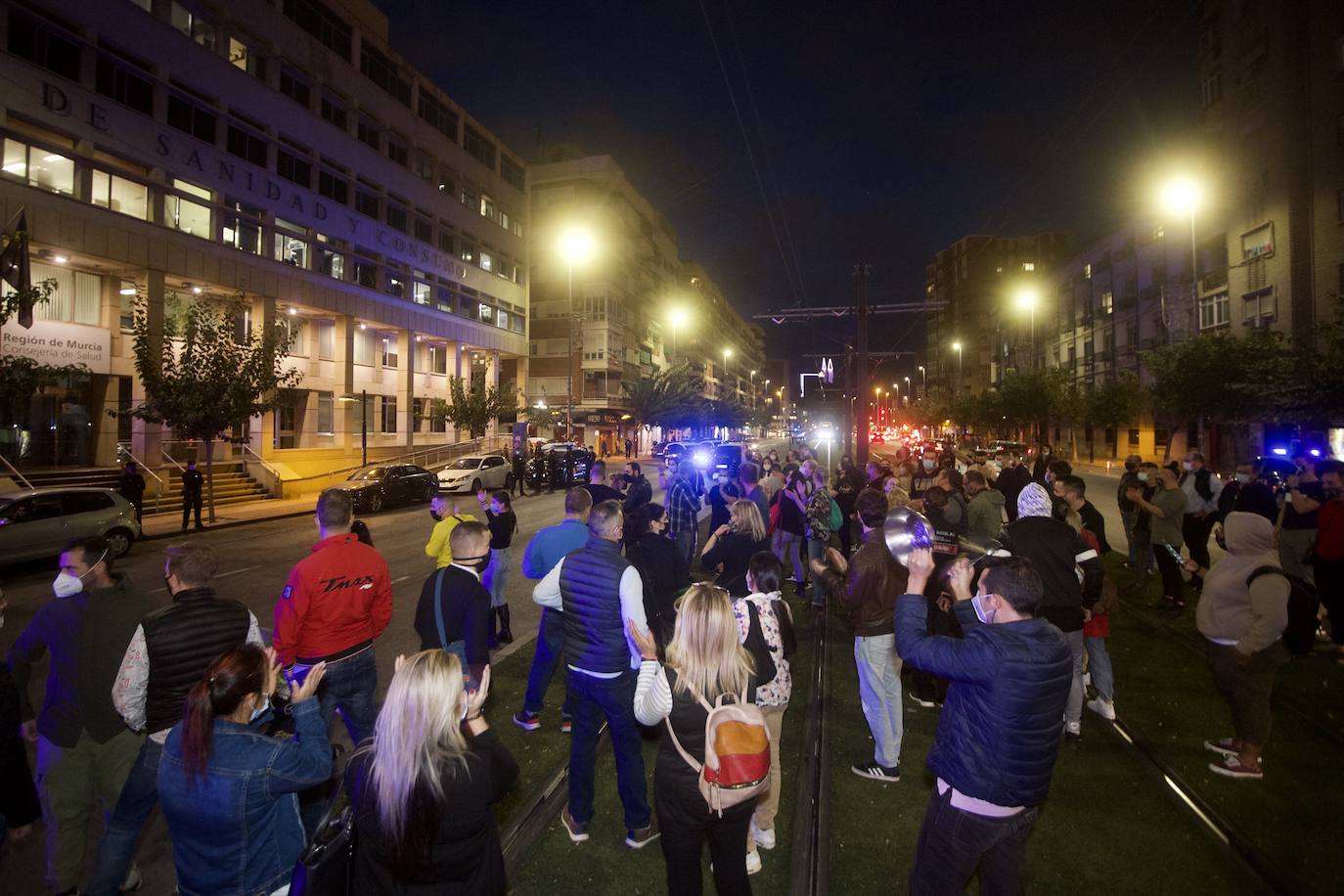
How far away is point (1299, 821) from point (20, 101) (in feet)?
103

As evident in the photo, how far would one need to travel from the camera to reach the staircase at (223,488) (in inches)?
835

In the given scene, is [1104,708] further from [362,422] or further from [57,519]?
[362,422]

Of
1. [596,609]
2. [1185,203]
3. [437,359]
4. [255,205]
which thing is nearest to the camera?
[596,609]

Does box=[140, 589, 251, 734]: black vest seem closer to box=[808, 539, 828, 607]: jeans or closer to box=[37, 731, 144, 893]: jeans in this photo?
box=[37, 731, 144, 893]: jeans

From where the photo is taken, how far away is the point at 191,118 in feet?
82.5

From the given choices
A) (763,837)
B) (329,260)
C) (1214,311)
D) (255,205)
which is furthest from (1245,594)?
(1214,311)

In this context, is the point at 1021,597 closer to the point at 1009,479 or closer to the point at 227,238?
the point at 1009,479

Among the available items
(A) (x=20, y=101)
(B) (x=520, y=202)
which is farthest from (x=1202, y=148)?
(A) (x=20, y=101)

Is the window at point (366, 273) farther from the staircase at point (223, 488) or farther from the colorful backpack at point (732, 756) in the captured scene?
the colorful backpack at point (732, 756)

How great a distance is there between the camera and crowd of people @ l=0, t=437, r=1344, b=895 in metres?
2.25

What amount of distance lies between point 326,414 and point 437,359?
33.4ft

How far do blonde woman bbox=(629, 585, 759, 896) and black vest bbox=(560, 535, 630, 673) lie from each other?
100cm

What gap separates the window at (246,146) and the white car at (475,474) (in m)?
16.2

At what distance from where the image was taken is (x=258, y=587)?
10.4 metres
